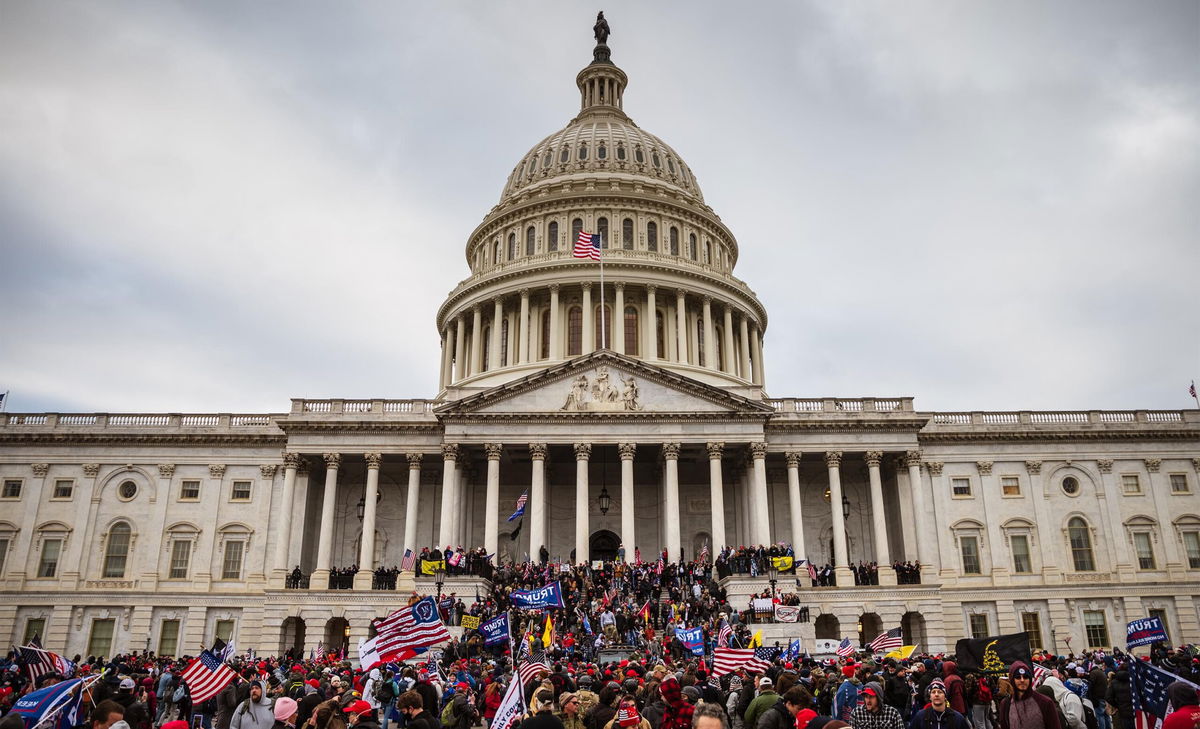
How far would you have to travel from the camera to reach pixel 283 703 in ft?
34.1

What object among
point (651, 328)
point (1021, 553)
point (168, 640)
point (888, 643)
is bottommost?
point (168, 640)

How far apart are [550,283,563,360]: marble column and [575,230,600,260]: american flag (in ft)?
16.4

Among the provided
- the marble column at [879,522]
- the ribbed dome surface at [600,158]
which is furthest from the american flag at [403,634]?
the ribbed dome surface at [600,158]

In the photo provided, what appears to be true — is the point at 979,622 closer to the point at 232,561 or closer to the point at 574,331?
the point at 574,331

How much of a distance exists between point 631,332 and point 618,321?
192 centimetres

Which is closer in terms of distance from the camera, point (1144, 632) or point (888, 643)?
point (1144, 632)

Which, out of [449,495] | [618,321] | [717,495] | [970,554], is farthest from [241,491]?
[970,554]

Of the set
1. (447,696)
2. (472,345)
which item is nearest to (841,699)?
(447,696)

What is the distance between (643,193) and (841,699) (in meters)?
57.9

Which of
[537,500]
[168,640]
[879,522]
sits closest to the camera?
[537,500]

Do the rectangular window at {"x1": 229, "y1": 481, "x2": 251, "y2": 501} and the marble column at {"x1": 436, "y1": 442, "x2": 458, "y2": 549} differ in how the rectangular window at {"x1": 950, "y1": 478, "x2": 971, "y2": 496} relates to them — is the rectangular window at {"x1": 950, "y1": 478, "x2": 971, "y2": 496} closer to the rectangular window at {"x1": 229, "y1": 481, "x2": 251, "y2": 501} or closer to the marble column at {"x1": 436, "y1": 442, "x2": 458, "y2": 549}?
the marble column at {"x1": 436, "y1": 442, "x2": 458, "y2": 549}

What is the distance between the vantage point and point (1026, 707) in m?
11.0

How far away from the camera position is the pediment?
151ft

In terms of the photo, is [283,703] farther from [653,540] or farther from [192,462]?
[192,462]
